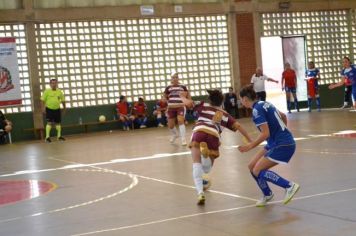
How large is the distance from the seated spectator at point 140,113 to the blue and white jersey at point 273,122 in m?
18.0

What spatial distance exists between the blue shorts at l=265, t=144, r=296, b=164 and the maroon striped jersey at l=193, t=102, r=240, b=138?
972 millimetres

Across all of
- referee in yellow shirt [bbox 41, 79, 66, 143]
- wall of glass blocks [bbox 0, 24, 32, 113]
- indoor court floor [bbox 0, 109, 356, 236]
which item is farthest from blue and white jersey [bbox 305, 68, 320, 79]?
indoor court floor [bbox 0, 109, 356, 236]

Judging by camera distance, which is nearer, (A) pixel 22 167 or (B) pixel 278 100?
(A) pixel 22 167

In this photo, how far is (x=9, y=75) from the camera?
24.3 m

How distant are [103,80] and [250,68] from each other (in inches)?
266

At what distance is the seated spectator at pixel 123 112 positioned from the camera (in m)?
25.5

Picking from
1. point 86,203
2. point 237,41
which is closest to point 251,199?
point 86,203

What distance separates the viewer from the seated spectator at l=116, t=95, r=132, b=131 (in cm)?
2545

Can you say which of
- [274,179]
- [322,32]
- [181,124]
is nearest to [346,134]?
[181,124]

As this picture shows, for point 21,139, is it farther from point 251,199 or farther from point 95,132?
point 251,199

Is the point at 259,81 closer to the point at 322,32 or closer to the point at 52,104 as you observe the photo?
the point at 322,32

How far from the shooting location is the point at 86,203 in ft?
29.3

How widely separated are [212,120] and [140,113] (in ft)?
56.6

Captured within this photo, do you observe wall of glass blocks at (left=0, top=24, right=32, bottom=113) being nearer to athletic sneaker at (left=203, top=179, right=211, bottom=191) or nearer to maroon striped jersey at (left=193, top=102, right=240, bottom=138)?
athletic sneaker at (left=203, top=179, right=211, bottom=191)
